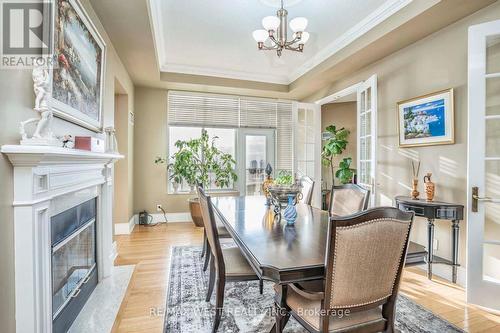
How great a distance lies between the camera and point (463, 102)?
2.55 meters

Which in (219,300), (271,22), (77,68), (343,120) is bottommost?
(219,300)

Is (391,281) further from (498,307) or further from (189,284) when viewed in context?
(189,284)

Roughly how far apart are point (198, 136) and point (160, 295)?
3463mm

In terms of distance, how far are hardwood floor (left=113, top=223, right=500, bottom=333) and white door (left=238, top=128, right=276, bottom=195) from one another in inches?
88.3

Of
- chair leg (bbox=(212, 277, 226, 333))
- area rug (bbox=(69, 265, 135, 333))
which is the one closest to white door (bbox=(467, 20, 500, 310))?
chair leg (bbox=(212, 277, 226, 333))

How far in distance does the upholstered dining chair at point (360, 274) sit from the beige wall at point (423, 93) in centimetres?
193

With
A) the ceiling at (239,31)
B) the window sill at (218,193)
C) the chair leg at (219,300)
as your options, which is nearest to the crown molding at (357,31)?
the ceiling at (239,31)

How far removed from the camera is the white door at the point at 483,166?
2156mm

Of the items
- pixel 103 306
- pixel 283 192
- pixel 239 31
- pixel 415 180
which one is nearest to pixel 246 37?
pixel 239 31

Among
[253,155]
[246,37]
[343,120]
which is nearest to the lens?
[246,37]

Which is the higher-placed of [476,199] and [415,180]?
[415,180]

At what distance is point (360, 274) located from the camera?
3.82ft

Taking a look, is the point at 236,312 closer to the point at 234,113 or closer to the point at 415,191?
the point at 415,191

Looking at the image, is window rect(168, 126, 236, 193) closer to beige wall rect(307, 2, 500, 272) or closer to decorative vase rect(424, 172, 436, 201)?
beige wall rect(307, 2, 500, 272)
